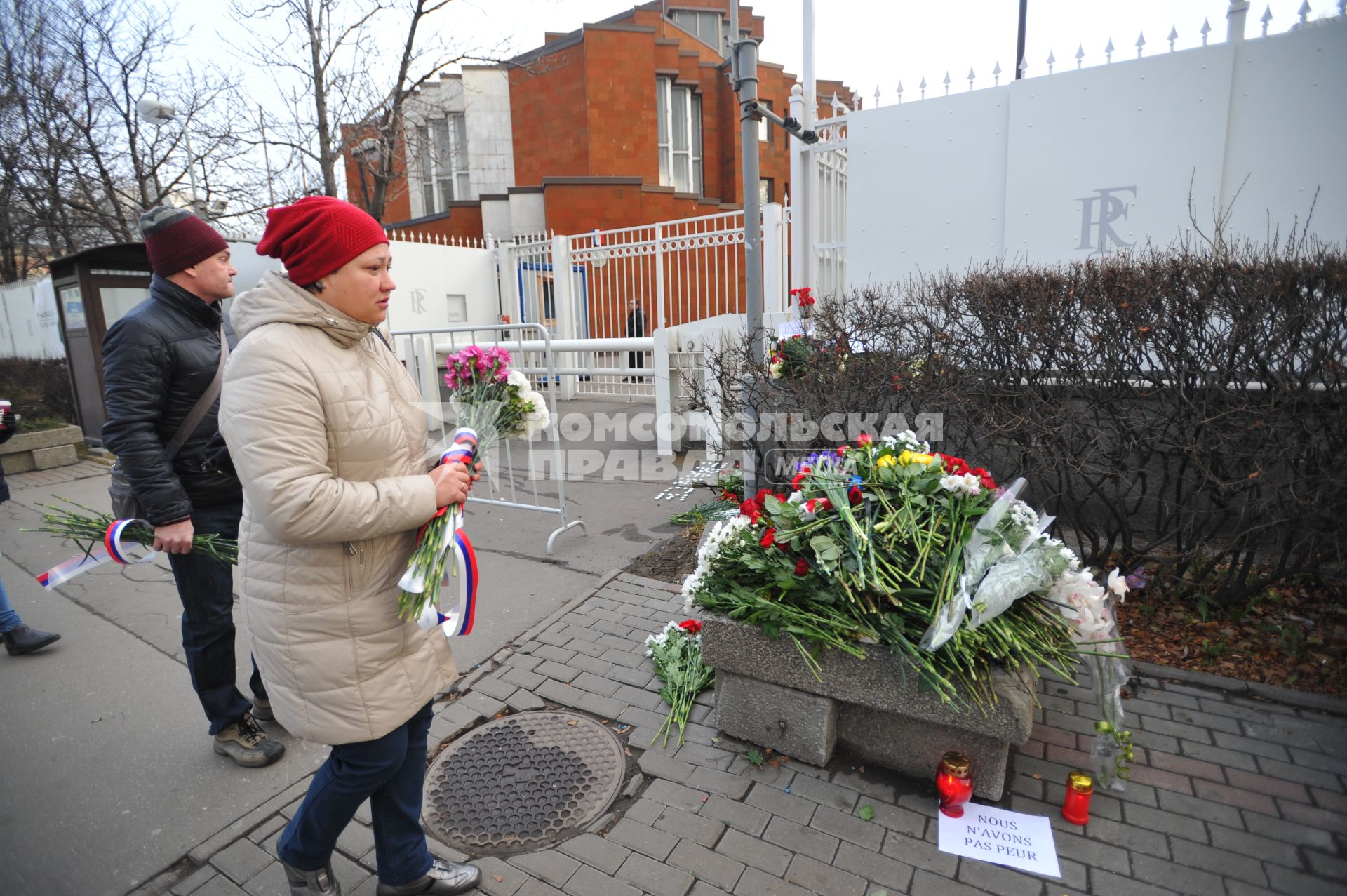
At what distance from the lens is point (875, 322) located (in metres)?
4.33

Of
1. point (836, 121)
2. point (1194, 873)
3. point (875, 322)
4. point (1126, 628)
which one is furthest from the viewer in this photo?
point (836, 121)

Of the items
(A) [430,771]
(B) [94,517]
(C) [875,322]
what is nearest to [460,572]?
(A) [430,771]

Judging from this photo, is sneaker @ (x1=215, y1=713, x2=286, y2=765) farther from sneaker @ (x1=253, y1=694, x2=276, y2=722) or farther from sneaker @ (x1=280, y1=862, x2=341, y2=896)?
sneaker @ (x1=280, y1=862, x2=341, y2=896)

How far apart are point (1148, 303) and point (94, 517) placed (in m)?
4.96

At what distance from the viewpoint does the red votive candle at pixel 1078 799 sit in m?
2.30

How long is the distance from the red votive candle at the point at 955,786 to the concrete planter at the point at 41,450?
1036cm

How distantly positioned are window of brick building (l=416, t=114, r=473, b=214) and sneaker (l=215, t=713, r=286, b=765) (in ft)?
49.8

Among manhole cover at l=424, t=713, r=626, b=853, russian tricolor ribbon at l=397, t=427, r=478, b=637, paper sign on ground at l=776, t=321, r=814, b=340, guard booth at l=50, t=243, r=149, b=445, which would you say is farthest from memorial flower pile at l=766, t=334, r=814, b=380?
guard booth at l=50, t=243, r=149, b=445

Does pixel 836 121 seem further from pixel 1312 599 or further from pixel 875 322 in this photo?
pixel 1312 599

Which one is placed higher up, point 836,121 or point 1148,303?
point 836,121

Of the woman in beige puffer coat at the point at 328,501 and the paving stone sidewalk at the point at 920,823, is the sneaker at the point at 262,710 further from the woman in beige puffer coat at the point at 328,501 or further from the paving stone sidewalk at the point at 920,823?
the woman in beige puffer coat at the point at 328,501

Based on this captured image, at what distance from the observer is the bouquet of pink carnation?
1816 mm

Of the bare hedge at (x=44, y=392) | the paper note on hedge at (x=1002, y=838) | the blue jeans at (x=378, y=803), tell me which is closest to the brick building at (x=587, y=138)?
the bare hedge at (x=44, y=392)

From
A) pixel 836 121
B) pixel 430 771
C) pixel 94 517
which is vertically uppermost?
pixel 836 121
